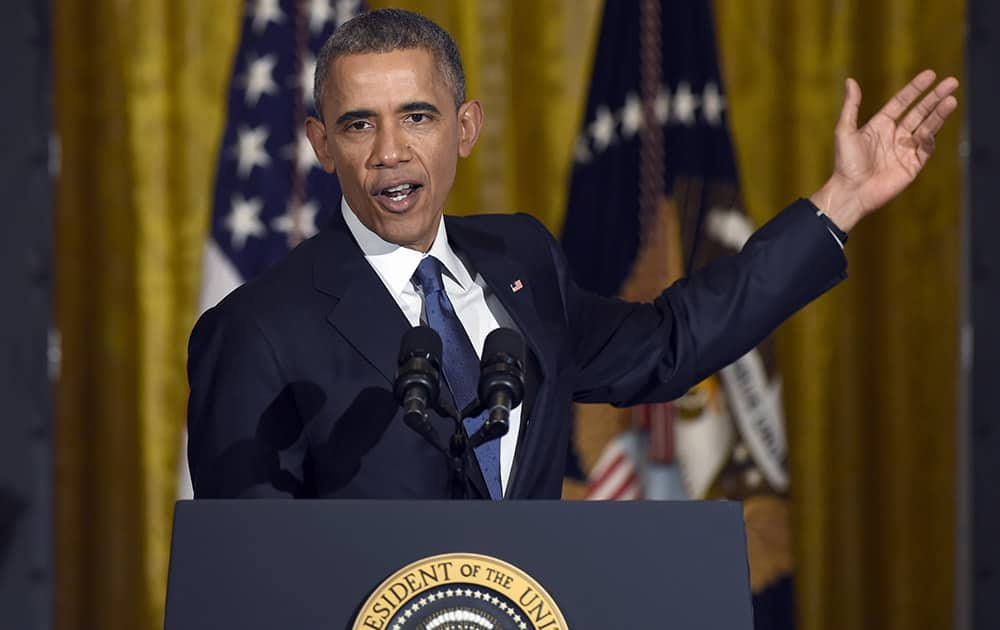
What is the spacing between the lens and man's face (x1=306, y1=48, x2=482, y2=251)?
179 centimetres

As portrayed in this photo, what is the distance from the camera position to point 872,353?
4074 mm

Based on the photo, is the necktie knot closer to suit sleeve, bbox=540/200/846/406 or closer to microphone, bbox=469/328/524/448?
suit sleeve, bbox=540/200/846/406

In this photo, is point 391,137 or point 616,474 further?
point 616,474

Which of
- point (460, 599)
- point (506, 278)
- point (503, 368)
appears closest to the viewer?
point (460, 599)

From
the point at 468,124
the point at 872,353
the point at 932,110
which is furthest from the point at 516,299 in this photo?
the point at 872,353

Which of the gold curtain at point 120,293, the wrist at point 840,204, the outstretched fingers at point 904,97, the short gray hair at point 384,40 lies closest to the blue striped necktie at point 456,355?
the short gray hair at point 384,40

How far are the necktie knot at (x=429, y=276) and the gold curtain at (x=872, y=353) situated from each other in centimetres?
235

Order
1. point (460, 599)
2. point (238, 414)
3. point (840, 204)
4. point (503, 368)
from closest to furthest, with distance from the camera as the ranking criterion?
1. point (460, 599)
2. point (503, 368)
3. point (238, 414)
4. point (840, 204)

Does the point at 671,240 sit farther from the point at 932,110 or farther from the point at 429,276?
the point at 429,276

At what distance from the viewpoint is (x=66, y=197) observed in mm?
4047

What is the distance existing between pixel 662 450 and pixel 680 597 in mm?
2655

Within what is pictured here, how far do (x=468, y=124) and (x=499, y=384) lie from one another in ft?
2.37

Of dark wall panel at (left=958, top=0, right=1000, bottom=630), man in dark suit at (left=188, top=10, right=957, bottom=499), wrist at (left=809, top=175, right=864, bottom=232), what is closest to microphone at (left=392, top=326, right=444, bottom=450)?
man in dark suit at (left=188, top=10, right=957, bottom=499)

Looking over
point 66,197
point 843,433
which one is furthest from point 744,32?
point 66,197
